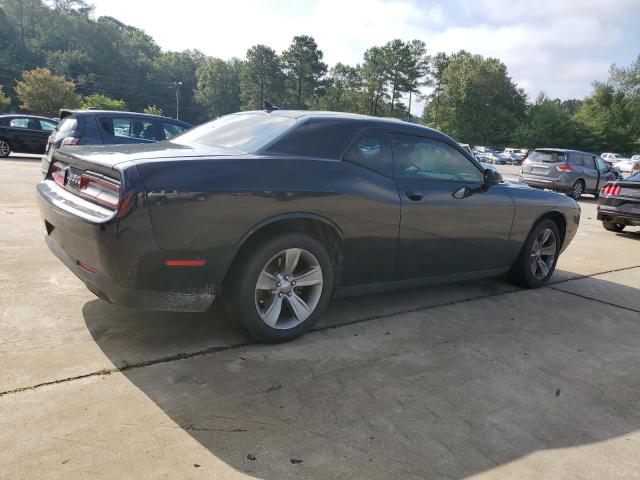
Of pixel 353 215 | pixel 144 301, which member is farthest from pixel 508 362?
pixel 144 301

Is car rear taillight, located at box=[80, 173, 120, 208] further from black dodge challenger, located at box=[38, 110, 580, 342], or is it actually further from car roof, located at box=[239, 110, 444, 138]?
car roof, located at box=[239, 110, 444, 138]

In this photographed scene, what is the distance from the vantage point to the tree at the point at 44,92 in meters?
45.6

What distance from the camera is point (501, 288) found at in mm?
5215

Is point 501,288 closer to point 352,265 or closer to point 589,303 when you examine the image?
point 589,303

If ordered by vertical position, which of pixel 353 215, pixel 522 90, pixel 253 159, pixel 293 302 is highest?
pixel 522 90

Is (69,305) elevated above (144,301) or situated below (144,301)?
below

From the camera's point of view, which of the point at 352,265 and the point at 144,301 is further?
the point at 352,265

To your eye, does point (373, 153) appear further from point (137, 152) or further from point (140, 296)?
point (140, 296)

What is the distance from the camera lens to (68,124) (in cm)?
873

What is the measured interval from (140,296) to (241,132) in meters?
1.54

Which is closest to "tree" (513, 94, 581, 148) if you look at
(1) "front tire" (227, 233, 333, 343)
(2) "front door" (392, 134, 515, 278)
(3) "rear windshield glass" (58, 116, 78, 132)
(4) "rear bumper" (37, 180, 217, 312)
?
(3) "rear windshield glass" (58, 116, 78, 132)

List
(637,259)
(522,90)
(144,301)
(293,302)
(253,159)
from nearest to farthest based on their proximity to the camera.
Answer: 1. (144,301)
2. (253,159)
3. (293,302)
4. (637,259)
5. (522,90)

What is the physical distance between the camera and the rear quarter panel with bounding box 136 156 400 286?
8.96ft

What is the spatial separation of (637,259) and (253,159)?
6667mm
